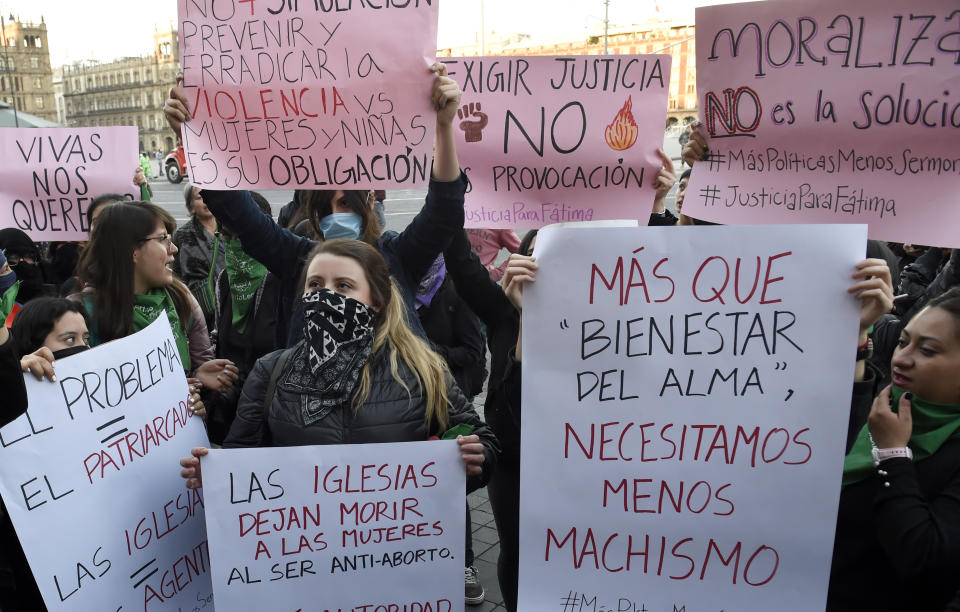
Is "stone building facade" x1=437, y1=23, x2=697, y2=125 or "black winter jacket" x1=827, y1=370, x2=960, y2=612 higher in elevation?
"stone building facade" x1=437, y1=23, x2=697, y2=125

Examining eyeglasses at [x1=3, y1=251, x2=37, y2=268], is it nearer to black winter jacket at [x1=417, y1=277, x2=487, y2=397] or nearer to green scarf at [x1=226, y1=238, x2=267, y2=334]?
green scarf at [x1=226, y1=238, x2=267, y2=334]

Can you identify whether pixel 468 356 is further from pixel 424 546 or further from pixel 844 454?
pixel 844 454

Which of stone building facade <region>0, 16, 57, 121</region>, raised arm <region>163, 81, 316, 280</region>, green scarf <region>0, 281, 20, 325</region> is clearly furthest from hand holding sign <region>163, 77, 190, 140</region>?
stone building facade <region>0, 16, 57, 121</region>

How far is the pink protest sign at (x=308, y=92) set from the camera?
94.9 inches

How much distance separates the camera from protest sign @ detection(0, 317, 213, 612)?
1.71 meters

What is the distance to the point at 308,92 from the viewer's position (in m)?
2.48

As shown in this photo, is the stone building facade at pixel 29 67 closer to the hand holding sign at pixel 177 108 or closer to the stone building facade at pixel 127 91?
the stone building facade at pixel 127 91

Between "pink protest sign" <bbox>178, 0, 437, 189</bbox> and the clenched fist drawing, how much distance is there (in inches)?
21.8

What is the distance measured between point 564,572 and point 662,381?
0.56 metres

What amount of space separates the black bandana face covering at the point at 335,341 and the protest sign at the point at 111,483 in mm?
435

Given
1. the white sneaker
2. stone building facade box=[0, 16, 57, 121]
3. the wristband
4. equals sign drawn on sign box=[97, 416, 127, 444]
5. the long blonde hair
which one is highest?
stone building facade box=[0, 16, 57, 121]

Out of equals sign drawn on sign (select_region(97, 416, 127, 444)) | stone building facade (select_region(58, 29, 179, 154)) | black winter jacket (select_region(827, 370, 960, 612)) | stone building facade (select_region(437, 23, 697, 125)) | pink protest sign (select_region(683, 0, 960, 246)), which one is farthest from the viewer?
stone building facade (select_region(58, 29, 179, 154))

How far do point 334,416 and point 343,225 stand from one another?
1274 millimetres

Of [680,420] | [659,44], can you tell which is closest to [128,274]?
[680,420]
